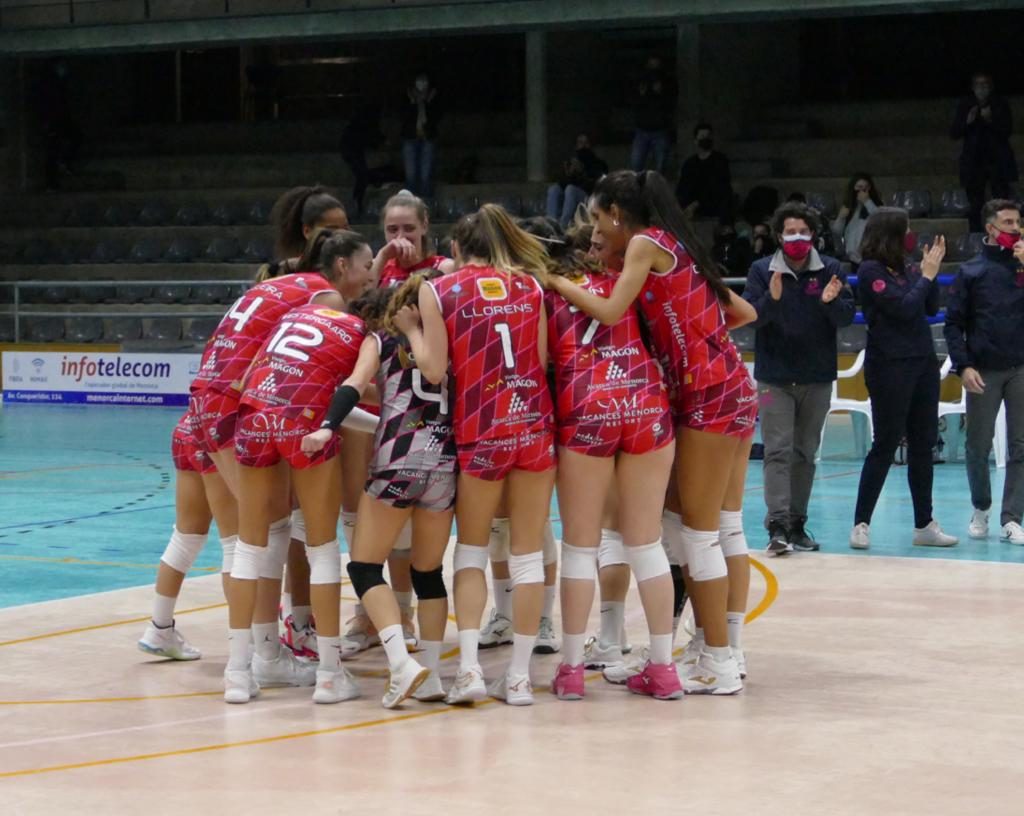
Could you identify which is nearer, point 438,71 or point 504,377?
point 504,377

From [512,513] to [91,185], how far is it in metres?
21.2

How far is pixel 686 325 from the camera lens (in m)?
5.52

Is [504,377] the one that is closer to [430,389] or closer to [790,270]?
[430,389]

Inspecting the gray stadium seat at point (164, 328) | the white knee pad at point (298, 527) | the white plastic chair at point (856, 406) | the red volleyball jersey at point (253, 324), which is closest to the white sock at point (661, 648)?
the white knee pad at point (298, 527)

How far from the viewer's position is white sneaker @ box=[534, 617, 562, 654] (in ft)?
20.7

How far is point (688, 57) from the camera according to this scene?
854 inches

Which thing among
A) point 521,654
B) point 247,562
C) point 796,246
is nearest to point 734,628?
point 521,654

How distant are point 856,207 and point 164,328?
27.1ft

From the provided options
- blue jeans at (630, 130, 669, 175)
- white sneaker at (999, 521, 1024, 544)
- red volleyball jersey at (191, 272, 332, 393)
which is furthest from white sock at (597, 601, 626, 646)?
blue jeans at (630, 130, 669, 175)

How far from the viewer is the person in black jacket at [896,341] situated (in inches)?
327

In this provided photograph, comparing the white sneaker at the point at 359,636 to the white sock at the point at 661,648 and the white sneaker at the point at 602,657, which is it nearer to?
the white sneaker at the point at 602,657

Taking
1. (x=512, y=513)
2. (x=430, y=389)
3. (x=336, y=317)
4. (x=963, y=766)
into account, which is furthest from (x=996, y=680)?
(x=336, y=317)

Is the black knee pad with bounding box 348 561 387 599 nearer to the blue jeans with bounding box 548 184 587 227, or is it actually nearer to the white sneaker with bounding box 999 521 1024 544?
the white sneaker with bounding box 999 521 1024 544

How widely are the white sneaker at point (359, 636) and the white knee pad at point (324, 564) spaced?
3.11ft
